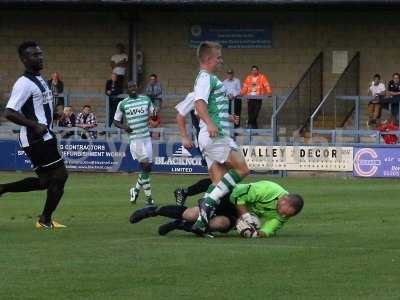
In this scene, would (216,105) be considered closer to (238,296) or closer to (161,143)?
(238,296)

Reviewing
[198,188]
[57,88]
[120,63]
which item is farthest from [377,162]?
[198,188]

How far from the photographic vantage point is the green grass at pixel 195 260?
9.48 metres

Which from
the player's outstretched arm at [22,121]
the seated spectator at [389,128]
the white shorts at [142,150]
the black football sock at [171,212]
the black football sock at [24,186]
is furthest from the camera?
the seated spectator at [389,128]

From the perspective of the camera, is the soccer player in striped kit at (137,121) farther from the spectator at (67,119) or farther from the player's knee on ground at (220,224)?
the spectator at (67,119)

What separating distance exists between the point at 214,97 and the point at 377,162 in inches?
696

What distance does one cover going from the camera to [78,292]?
9.38 meters

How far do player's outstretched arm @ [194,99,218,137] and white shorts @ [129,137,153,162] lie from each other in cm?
944

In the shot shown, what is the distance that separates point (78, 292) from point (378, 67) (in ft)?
94.4

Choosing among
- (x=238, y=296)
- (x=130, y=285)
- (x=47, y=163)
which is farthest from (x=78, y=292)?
(x=47, y=163)

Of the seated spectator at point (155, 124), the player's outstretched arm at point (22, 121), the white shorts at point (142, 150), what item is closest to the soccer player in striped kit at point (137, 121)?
the white shorts at point (142, 150)

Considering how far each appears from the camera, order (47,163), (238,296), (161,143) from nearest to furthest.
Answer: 1. (238,296)
2. (47,163)
3. (161,143)

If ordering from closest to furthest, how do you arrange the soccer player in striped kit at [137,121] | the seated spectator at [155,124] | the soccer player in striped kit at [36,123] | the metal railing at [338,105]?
the soccer player in striped kit at [36,123] < the soccer player in striped kit at [137,121] < the seated spectator at [155,124] < the metal railing at [338,105]

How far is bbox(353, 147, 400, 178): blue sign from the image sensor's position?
3070 centimetres

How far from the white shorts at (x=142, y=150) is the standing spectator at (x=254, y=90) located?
12.6 m
